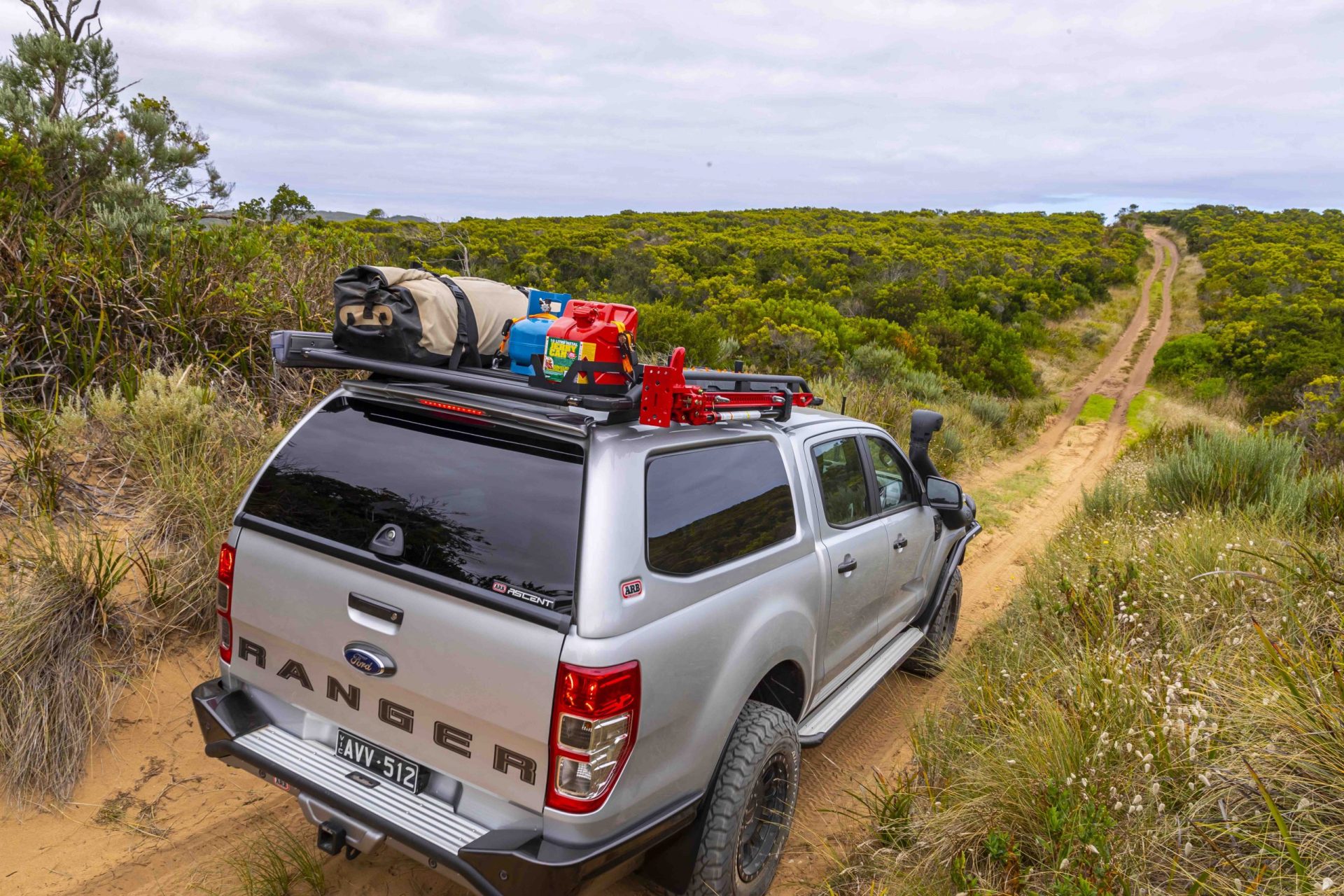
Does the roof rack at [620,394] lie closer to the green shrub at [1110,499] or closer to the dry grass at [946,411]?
the green shrub at [1110,499]

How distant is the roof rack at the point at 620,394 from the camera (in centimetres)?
268

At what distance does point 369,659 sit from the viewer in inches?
106

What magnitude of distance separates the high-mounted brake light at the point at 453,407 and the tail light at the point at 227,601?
998 millimetres

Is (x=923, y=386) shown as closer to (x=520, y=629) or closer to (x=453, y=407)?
(x=453, y=407)

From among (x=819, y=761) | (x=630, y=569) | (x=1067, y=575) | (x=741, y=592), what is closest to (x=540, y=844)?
(x=630, y=569)

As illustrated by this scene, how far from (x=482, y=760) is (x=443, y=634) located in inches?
16.0

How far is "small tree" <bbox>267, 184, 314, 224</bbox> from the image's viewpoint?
724 inches

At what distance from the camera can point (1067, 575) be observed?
223 inches

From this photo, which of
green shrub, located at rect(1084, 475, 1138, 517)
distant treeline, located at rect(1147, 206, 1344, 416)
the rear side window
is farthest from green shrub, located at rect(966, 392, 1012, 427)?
the rear side window

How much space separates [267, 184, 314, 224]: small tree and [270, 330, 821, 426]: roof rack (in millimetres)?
16841

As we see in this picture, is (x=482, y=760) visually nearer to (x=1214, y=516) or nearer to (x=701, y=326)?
(x=1214, y=516)

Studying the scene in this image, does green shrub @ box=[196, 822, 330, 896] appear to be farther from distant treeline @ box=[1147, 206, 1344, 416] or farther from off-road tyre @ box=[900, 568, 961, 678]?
distant treeline @ box=[1147, 206, 1344, 416]

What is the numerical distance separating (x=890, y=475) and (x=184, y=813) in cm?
397

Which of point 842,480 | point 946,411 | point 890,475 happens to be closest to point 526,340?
point 842,480
